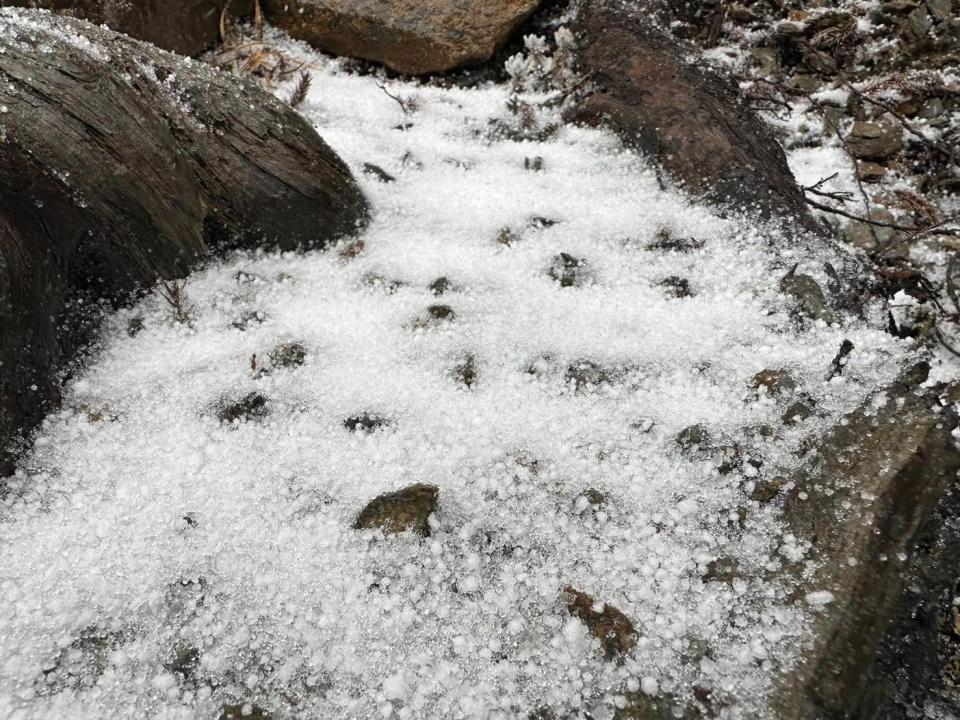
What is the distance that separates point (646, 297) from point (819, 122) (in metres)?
2.60

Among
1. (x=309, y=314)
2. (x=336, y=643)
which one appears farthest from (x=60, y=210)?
(x=336, y=643)

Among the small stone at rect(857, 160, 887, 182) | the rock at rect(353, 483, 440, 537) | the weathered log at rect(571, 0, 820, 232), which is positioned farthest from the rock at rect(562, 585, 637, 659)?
the small stone at rect(857, 160, 887, 182)

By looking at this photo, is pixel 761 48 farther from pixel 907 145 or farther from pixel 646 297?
pixel 646 297

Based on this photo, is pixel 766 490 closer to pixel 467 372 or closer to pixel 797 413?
pixel 797 413

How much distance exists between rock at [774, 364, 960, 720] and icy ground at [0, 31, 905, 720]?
8cm

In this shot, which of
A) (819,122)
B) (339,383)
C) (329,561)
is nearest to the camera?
(329,561)

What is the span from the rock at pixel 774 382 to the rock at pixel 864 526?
0.79 feet

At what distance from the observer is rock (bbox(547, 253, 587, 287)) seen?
306cm

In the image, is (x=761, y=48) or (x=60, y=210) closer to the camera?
(x=60, y=210)

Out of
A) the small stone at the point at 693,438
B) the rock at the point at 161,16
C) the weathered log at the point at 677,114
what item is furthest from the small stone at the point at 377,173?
the small stone at the point at 693,438

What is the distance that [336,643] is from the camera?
1.84 meters

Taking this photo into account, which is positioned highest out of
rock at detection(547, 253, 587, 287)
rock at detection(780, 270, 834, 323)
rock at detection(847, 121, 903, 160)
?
rock at detection(847, 121, 903, 160)

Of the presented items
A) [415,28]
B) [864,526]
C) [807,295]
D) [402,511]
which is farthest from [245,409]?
[415,28]

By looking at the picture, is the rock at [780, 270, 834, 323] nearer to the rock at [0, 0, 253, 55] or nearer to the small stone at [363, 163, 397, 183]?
the small stone at [363, 163, 397, 183]
